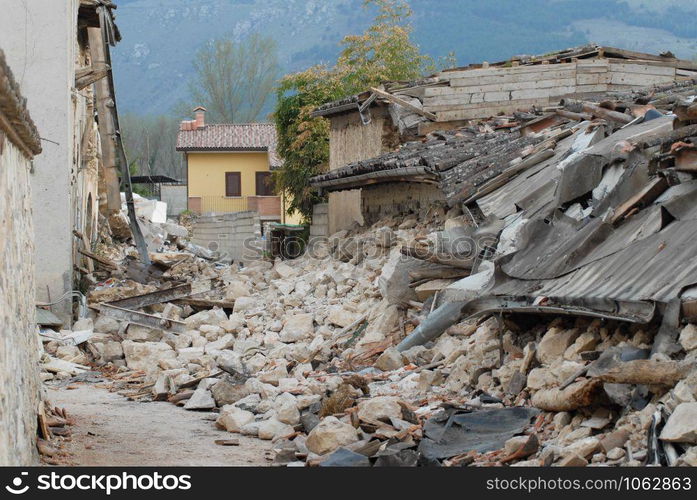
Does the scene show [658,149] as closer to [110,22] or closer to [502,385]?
[502,385]

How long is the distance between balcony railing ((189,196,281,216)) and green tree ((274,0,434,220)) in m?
12.5

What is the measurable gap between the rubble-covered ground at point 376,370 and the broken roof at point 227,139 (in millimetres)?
31465

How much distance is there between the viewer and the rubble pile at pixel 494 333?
7.27m

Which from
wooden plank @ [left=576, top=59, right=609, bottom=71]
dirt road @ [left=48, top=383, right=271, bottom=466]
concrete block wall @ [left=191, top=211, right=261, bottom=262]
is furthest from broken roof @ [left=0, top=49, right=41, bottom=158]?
concrete block wall @ [left=191, top=211, right=261, bottom=262]

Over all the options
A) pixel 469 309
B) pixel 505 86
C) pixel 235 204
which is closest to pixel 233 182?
pixel 235 204

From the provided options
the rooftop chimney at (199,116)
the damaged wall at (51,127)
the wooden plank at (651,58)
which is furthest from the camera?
the rooftop chimney at (199,116)

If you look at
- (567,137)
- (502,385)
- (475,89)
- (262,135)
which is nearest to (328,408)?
(502,385)

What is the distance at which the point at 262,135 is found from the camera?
52875mm

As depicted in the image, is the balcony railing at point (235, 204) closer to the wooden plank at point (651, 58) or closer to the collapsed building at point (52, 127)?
the wooden plank at point (651, 58)

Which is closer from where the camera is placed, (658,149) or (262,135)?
(658,149)

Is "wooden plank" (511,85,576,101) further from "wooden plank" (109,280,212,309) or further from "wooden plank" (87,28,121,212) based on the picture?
"wooden plank" (87,28,121,212)

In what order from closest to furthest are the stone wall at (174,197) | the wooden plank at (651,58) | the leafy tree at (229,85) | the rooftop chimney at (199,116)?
the wooden plank at (651,58)
the rooftop chimney at (199,116)
the stone wall at (174,197)
the leafy tree at (229,85)

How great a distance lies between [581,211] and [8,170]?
5.77 m

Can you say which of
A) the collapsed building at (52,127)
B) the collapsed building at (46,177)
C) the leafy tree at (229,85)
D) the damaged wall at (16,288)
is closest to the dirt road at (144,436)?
the collapsed building at (46,177)
